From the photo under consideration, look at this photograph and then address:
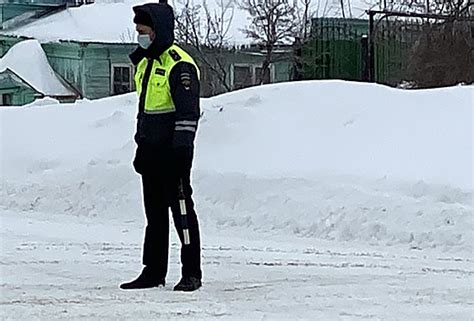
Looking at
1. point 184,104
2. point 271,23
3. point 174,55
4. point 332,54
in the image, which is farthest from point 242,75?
point 184,104

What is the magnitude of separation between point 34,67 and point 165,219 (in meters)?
23.6

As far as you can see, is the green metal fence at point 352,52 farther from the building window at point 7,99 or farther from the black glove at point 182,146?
the black glove at point 182,146

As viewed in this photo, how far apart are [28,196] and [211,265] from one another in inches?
202

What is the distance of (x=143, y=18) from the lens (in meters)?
7.28

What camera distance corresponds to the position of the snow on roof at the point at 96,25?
100 feet

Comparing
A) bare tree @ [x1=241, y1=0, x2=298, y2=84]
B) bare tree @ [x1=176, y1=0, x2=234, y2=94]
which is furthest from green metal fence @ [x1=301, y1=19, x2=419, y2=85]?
bare tree @ [x1=176, y1=0, x2=234, y2=94]

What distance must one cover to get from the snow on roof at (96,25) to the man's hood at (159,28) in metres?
22.4

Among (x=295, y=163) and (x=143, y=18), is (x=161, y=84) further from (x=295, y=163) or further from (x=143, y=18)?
(x=295, y=163)

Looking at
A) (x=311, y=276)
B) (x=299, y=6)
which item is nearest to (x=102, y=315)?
(x=311, y=276)

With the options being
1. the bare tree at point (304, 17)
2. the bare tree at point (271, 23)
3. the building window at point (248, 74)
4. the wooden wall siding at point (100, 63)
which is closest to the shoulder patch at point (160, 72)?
the bare tree at point (304, 17)

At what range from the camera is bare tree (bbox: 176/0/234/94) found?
2665 centimetres

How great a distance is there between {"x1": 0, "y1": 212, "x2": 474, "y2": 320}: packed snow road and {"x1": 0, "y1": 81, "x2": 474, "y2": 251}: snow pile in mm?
460

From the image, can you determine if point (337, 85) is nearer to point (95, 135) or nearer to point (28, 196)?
point (95, 135)

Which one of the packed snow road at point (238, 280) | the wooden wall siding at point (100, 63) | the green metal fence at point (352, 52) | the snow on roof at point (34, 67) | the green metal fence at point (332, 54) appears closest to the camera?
the packed snow road at point (238, 280)
